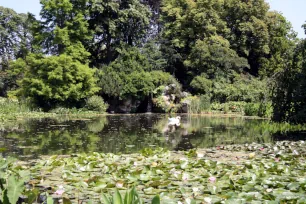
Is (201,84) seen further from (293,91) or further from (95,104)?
(293,91)

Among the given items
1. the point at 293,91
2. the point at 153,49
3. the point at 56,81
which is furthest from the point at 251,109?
the point at 293,91

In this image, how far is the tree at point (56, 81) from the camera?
21.2 metres

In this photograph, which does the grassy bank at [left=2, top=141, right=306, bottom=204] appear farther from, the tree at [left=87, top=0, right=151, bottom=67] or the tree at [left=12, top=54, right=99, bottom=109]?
the tree at [left=87, top=0, right=151, bottom=67]

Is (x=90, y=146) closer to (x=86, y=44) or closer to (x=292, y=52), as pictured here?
(x=292, y=52)

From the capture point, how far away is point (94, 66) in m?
24.8

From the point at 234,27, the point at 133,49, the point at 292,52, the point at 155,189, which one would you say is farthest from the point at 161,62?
the point at 155,189

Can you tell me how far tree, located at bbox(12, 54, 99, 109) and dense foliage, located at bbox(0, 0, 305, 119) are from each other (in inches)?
2.8

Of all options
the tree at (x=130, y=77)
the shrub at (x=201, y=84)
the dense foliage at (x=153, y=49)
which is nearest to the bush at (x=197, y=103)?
the dense foliage at (x=153, y=49)

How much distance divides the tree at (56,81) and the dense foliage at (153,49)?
0.23 ft

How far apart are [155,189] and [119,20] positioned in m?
22.2

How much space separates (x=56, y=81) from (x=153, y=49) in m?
8.57

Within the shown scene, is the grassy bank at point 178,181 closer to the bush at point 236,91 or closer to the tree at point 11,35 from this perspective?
the bush at point 236,91

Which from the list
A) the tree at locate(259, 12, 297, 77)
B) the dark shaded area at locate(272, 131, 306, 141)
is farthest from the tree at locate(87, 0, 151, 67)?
the dark shaded area at locate(272, 131, 306, 141)

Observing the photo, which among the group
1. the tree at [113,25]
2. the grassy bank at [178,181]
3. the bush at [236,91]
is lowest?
the grassy bank at [178,181]
